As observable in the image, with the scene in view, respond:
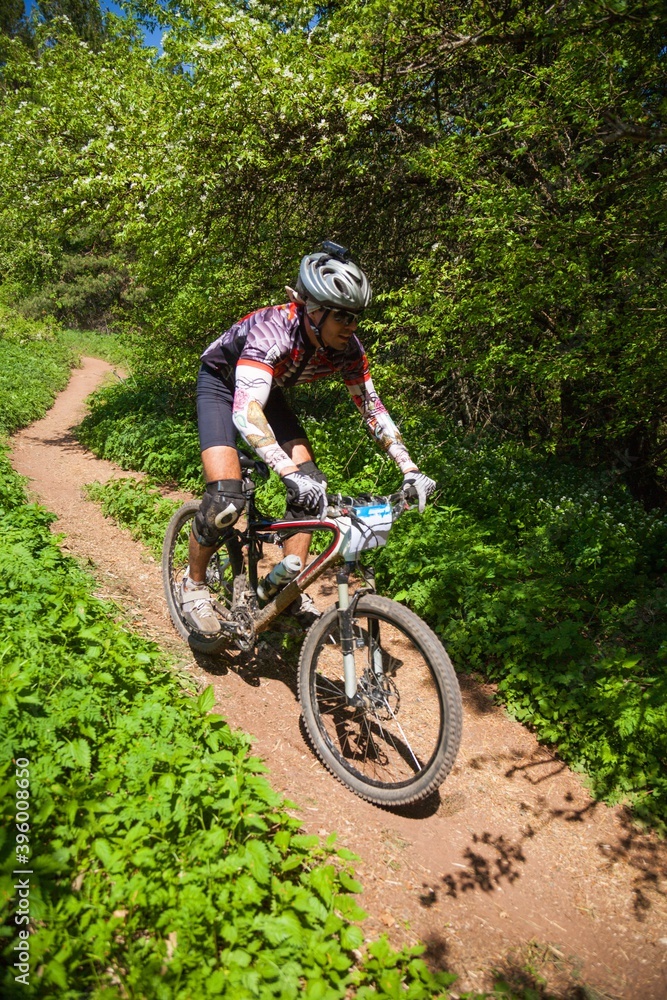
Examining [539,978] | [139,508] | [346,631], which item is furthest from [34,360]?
[539,978]

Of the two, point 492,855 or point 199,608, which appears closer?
point 492,855

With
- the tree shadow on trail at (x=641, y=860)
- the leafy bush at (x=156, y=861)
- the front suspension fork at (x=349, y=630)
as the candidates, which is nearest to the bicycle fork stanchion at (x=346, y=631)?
the front suspension fork at (x=349, y=630)

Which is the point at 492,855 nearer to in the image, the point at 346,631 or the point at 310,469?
the point at 346,631

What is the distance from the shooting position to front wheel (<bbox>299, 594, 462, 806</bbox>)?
2955 mm

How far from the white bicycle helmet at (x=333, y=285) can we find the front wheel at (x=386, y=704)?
1.70m

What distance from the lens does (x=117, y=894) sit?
2049 millimetres

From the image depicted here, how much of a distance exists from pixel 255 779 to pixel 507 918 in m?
1.48

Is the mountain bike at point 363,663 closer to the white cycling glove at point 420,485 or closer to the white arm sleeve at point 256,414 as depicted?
the white cycling glove at point 420,485

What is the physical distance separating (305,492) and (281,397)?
132 cm

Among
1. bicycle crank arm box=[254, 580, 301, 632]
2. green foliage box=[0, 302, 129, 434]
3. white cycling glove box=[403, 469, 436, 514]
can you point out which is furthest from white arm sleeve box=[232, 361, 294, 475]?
green foliage box=[0, 302, 129, 434]

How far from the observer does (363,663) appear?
3400 mm

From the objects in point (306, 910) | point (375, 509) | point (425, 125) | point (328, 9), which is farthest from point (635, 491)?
point (328, 9)

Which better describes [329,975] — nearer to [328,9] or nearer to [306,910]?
[306,910]

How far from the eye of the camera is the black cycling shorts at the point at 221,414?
12.6ft
